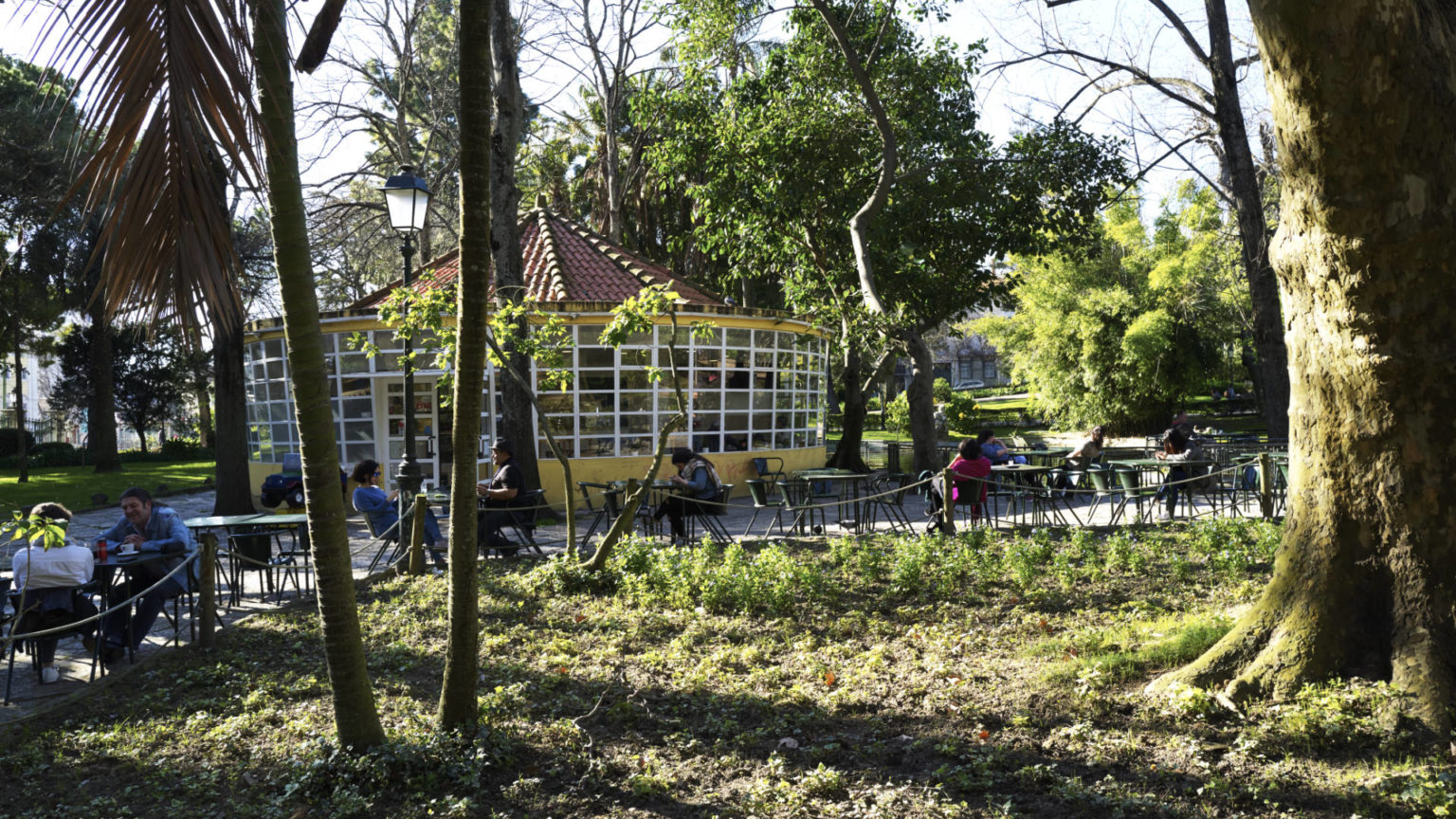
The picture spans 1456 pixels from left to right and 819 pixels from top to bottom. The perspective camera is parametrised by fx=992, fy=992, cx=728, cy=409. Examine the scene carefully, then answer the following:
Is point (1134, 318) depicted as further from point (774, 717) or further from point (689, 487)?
point (774, 717)

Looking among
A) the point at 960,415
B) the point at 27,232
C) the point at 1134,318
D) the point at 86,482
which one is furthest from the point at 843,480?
the point at 1134,318

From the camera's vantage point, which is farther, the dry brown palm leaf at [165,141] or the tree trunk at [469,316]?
the tree trunk at [469,316]

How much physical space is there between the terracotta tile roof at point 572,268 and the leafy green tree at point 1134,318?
56.5 feet

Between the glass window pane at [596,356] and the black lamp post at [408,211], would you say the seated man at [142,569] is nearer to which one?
the black lamp post at [408,211]

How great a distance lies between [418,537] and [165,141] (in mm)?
6911

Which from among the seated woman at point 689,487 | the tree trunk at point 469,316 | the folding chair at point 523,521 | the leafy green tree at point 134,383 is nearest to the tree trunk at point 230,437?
the folding chair at point 523,521

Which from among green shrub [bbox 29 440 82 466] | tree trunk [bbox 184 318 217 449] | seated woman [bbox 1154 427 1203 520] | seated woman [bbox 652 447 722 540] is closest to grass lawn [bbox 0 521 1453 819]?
seated woman [bbox 652 447 722 540]

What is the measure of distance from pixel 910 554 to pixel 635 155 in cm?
1987

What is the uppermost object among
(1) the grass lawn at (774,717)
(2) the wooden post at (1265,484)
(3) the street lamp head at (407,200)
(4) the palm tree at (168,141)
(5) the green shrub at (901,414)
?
(3) the street lamp head at (407,200)

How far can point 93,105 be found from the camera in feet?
7.50

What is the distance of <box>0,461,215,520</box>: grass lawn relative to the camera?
2108cm

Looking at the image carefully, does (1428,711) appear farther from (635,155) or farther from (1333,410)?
(635,155)

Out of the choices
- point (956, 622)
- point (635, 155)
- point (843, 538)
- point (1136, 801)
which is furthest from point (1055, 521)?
point (635, 155)

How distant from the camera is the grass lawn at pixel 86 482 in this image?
830 inches
